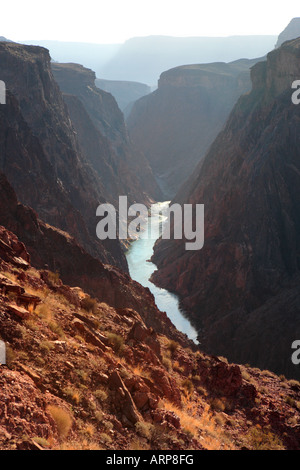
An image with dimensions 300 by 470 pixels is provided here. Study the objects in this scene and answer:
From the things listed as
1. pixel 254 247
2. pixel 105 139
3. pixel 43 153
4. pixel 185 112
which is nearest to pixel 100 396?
pixel 43 153

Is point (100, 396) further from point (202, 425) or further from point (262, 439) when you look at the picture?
point (262, 439)

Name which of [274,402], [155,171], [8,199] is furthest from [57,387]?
[155,171]

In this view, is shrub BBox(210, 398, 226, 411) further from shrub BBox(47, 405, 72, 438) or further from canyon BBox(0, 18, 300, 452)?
shrub BBox(47, 405, 72, 438)

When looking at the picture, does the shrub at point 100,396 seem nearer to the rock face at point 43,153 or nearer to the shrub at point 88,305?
the shrub at point 88,305

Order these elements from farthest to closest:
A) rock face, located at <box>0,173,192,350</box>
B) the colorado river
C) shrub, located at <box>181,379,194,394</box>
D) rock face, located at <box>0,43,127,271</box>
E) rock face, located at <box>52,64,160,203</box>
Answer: rock face, located at <box>52,64,160,203</box>, the colorado river, rock face, located at <box>0,43,127,271</box>, rock face, located at <box>0,173,192,350</box>, shrub, located at <box>181,379,194,394</box>

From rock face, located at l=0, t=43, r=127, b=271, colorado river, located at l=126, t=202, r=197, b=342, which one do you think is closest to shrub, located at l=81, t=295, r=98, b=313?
rock face, located at l=0, t=43, r=127, b=271

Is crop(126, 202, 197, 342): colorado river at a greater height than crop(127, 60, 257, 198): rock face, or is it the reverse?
crop(127, 60, 257, 198): rock face

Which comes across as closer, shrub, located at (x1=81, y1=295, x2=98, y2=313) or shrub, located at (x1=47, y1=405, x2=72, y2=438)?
shrub, located at (x1=47, y1=405, x2=72, y2=438)
